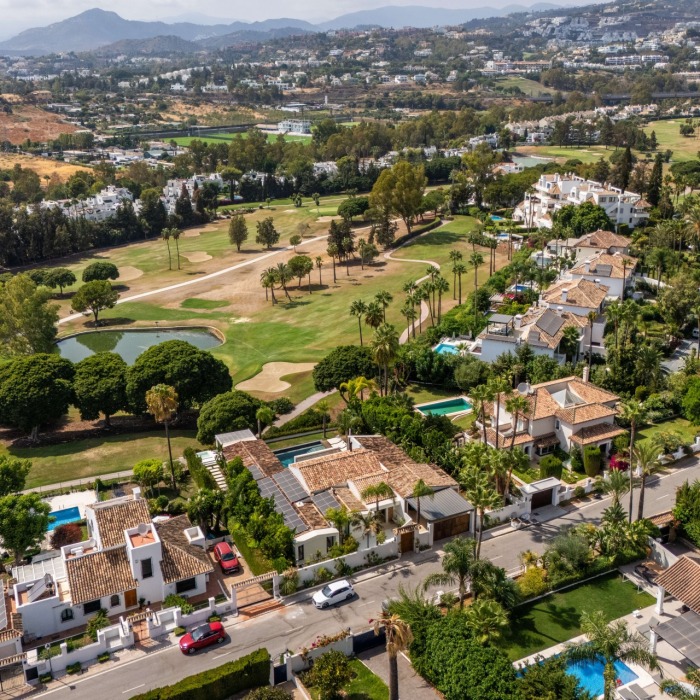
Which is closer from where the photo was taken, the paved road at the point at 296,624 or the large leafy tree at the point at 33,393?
the paved road at the point at 296,624

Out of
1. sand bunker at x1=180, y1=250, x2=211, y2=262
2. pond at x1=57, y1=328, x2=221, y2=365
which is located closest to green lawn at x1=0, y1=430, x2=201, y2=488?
pond at x1=57, y1=328, x2=221, y2=365

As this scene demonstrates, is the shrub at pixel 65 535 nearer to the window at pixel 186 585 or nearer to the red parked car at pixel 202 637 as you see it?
the window at pixel 186 585

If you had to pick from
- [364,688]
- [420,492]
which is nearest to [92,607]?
[364,688]

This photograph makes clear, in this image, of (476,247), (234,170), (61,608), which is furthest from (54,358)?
(234,170)

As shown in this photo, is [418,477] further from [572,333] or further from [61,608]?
[572,333]

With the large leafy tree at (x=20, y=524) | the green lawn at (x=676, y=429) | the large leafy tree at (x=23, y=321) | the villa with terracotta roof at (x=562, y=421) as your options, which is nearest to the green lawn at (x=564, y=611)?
the villa with terracotta roof at (x=562, y=421)

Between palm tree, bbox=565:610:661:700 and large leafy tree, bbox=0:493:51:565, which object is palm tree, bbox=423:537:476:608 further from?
large leafy tree, bbox=0:493:51:565
